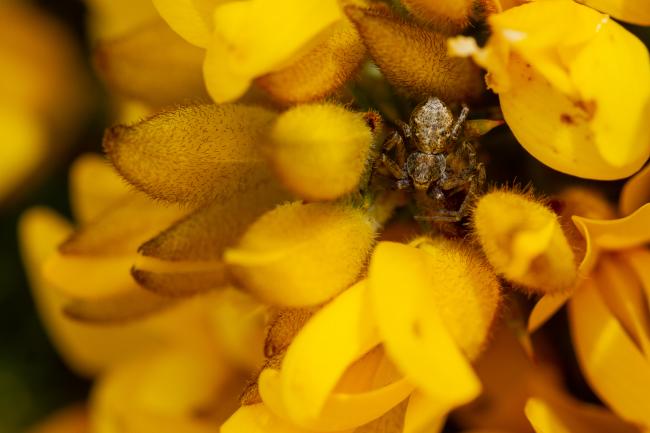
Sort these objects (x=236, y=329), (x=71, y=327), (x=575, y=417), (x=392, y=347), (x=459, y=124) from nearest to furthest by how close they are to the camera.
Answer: (x=392, y=347), (x=459, y=124), (x=575, y=417), (x=236, y=329), (x=71, y=327)

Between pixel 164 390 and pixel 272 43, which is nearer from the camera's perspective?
pixel 272 43

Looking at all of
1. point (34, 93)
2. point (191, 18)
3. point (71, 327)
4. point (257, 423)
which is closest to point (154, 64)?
point (191, 18)

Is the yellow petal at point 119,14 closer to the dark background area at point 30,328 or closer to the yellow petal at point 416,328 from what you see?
the dark background area at point 30,328

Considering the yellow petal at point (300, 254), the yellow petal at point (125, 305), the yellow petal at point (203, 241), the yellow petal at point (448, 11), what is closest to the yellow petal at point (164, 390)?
the yellow petal at point (125, 305)

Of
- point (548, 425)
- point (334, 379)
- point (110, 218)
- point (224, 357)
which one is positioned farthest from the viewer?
point (224, 357)

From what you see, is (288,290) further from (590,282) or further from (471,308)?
(590,282)

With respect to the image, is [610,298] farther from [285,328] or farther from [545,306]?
[285,328]

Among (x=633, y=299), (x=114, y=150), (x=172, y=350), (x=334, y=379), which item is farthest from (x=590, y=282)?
(x=172, y=350)
